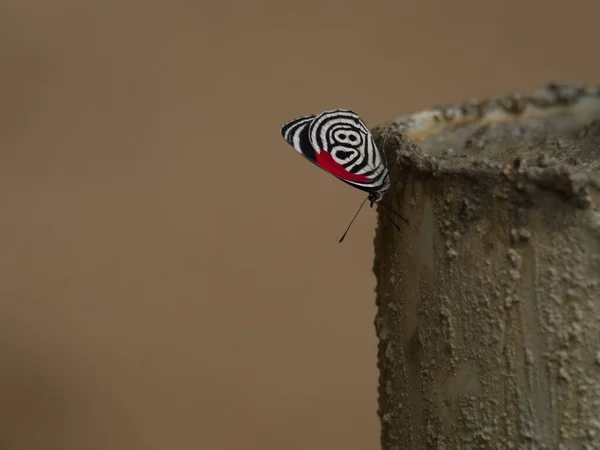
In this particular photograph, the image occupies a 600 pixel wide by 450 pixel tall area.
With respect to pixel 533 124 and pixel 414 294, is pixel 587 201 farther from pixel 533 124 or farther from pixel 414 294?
pixel 533 124

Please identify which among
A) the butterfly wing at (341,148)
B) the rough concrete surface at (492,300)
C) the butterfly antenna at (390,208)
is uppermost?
the butterfly wing at (341,148)

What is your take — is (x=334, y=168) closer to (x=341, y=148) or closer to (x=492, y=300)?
(x=341, y=148)

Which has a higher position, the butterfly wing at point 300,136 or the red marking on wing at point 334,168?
the butterfly wing at point 300,136

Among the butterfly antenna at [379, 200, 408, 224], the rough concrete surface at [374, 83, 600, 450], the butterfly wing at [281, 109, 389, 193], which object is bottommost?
the rough concrete surface at [374, 83, 600, 450]

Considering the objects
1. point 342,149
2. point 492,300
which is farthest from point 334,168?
point 492,300

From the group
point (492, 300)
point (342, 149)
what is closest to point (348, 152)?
point (342, 149)

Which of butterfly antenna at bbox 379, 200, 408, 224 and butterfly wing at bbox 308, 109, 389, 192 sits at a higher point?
butterfly wing at bbox 308, 109, 389, 192

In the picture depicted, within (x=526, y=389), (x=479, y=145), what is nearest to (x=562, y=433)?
(x=526, y=389)
